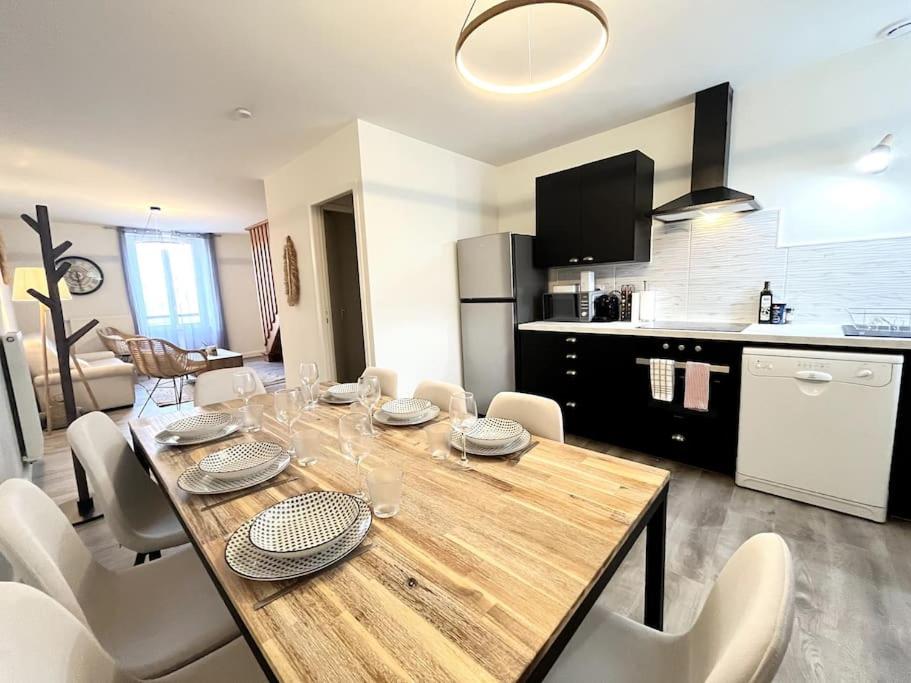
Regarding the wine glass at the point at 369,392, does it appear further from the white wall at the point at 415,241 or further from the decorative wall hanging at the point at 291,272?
the decorative wall hanging at the point at 291,272

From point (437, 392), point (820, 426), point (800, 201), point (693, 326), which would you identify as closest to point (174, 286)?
point (437, 392)

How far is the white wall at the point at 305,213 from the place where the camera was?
117 inches

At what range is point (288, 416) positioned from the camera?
1453mm

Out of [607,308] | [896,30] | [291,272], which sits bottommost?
[607,308]

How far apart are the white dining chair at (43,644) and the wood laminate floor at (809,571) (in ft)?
5.27

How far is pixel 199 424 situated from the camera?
1.54 m

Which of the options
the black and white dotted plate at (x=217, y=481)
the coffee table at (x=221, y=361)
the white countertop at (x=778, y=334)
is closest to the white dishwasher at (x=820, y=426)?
the white countertop at (x=778, y=334)

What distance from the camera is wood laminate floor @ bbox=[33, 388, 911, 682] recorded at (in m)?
1.26

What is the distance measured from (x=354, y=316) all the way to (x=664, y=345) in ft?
10.4

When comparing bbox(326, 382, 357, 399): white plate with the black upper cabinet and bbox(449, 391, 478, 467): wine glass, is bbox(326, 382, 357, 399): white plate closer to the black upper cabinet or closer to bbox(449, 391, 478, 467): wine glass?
bbox(449, 391, 478, 467): wine glass

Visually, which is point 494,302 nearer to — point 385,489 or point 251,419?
point 251,419

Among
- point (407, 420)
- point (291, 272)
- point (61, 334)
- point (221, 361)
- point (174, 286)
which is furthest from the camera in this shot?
point (174, 286)

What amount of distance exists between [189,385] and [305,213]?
3.84 m

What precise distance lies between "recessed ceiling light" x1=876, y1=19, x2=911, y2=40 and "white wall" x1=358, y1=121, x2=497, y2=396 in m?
2.73
